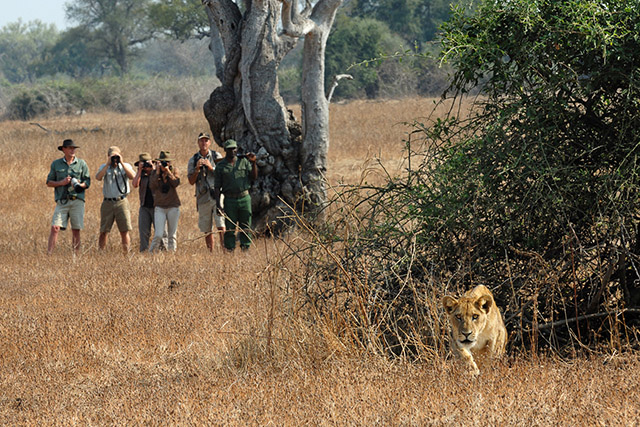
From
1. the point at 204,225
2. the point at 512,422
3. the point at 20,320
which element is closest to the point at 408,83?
the point at 204,225

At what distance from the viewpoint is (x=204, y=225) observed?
12.3 metres

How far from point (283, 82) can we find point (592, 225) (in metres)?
50.3

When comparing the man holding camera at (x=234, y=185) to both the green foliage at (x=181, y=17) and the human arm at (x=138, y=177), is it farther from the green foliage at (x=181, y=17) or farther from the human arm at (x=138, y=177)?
the green foliage at (x=181, y=17)

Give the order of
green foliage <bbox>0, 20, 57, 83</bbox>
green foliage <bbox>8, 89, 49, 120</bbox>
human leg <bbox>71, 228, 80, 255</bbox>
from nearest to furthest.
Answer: human leg <bbox>71, 228, 80, 255</bbox> → green foliage <bbox>8, 89, 49, 120</bbox> → green foliage <bbox>0, 20, 57, 83</bbox>

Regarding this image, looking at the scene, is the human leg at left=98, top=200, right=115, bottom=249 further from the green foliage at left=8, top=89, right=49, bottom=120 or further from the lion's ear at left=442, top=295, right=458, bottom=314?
the green foliage at left=8, top=89, right=49, bottom=120

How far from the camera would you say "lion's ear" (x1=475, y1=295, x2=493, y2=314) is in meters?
4.88

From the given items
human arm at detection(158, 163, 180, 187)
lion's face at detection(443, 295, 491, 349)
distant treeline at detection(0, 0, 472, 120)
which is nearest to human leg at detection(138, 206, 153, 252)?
human arm at detection(158, 163, 180, 187)

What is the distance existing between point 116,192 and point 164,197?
841 mm

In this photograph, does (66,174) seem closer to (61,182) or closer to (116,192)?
(61,182)

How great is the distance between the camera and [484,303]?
4938mm

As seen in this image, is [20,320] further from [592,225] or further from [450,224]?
[592,225]

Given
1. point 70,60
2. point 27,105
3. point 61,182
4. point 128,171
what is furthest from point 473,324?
point 70,60

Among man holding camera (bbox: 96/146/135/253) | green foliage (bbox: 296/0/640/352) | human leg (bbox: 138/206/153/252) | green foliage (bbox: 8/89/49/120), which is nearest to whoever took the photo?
green foliage (bbox: 296/0/640/352)

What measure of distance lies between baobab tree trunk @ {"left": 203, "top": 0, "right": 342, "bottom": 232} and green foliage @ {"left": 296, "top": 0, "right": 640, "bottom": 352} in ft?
22.3
